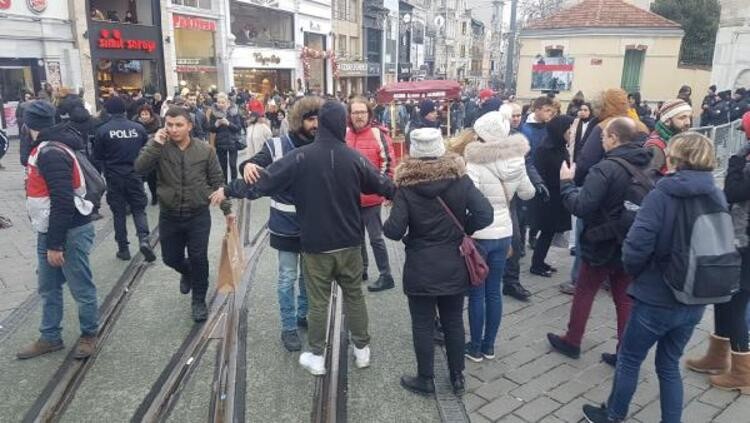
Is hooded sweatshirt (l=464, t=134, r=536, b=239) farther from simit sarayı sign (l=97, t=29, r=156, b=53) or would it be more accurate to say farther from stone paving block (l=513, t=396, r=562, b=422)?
simit sarayı sign (l=97, t=29, r=156, b=53)

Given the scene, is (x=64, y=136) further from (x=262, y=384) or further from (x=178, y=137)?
(x=262, y=384)

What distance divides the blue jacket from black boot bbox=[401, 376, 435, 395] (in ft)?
5.35

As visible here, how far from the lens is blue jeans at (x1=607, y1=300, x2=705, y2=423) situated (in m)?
3.23

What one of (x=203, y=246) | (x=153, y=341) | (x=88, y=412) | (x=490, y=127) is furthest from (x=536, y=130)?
(x=88, y=412)

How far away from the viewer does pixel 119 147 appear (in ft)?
22.7

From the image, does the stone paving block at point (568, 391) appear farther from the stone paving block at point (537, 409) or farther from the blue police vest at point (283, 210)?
the blue police vest at point (283, 210)

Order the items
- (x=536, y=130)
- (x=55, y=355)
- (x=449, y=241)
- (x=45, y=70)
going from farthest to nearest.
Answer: (x=45, y=70) → (x=536, y=130) → (x=55, y=355) → (x=449, y=241)

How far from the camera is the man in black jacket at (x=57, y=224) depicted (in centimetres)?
420

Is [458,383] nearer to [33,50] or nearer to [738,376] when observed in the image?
[738,376]

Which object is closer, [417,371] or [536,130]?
[417,371]

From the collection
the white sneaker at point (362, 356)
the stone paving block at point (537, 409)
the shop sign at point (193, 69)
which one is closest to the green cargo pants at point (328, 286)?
the white sneaker at point (362, 356)

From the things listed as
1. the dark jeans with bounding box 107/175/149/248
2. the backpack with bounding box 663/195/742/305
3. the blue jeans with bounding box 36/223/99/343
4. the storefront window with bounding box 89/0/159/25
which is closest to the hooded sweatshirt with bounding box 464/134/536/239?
the backpack with bounding box 663/195/742/305

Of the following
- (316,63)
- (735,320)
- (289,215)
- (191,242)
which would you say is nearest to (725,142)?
(735,320)

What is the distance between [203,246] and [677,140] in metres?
4.06
